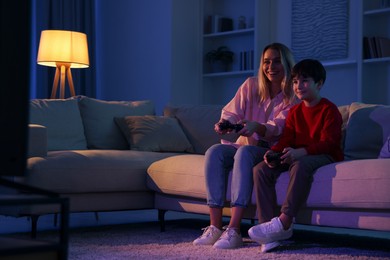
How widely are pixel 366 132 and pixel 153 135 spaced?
1.42 m

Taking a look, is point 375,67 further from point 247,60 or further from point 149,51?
point 149,51

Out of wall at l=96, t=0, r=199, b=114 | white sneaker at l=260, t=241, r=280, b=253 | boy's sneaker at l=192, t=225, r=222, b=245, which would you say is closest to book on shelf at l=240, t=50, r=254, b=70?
wall at l=96, t=0, r=199, b=114

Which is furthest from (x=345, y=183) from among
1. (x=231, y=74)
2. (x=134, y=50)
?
(x=134, y=50)

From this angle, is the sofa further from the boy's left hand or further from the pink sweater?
the pink sweater

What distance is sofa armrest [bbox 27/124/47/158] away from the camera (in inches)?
128

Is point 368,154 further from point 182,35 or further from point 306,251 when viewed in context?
point 182,35

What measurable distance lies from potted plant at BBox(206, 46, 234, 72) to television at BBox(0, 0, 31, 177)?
5.44 meters

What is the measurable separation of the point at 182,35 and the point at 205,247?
142 inches

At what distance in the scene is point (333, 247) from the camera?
2971 millimetres

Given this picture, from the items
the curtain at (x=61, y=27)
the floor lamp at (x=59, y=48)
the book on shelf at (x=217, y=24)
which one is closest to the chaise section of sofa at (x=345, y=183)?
the floor lamp at (x=59, y=48)

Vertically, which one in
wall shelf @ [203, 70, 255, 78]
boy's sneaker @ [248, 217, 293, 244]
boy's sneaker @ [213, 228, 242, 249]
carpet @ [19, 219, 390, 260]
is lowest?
carpet @ [19, 219, 390, 260]

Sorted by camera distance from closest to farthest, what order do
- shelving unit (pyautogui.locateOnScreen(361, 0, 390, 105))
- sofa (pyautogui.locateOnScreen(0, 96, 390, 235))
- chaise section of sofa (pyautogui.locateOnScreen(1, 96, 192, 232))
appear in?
sofa (pyautogui.locateOnScreen(0, 96, 390, 235)), chaise section of sofa (pyautogui.locateOnScreen(1, 96, 192, 232)), shelving unit (pyautogui.locateOnScreen(361, 0, 390, 105))

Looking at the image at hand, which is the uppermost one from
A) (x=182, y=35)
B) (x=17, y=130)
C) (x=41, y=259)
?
(x=182, y=35)

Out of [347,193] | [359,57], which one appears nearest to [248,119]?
[347,193]
